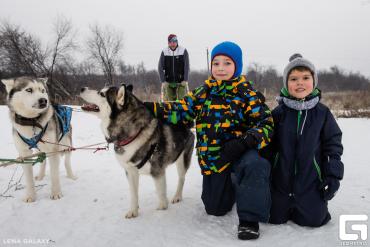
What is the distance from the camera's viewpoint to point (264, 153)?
2.35 m

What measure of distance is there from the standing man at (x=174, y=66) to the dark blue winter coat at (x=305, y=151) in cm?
454

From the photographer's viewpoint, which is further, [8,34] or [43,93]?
[8,34]

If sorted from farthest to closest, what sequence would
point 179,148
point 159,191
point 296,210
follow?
1. point 179,148
2. point 159,191
3. point 296,210

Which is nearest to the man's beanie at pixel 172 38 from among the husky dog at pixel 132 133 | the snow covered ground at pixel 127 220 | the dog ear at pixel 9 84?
the snow covered ground at pixel 127 220

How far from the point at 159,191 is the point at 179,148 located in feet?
1.56

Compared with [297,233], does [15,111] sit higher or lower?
higher

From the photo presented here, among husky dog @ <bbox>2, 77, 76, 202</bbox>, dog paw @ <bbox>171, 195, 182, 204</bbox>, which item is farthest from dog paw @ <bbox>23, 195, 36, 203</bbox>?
dog paw @ <bbox>171, 195, 182, 204</bbox>

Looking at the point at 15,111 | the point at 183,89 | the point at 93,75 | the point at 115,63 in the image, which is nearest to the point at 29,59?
the point at 93,75

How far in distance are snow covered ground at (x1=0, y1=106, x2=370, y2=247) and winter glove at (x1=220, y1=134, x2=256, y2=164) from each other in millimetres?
598

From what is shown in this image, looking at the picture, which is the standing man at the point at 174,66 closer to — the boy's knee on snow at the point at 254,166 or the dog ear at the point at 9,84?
the dog ear at the point at 9,84

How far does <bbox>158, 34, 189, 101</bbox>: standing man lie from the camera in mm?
6598

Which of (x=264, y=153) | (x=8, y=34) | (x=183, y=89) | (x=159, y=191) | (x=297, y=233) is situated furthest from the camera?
(x=8, y=34)

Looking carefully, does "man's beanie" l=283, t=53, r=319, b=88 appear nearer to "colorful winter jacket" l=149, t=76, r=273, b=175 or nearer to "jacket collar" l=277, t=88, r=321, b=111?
"jacket collar" l=277, t=88, r=321, b=111

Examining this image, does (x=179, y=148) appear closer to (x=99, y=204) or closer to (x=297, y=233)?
(x=99, y=204)
